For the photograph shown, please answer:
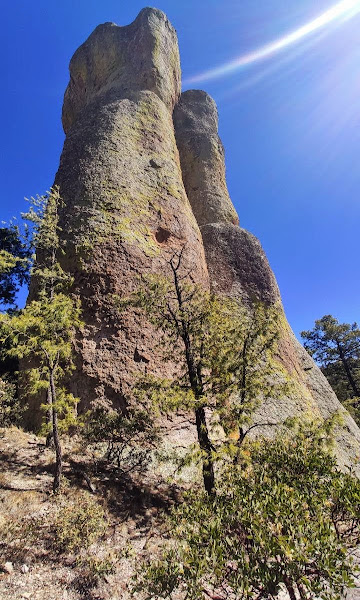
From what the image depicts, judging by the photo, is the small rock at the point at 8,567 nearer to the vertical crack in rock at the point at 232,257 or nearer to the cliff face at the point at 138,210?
the cliff face at the point at 138,210

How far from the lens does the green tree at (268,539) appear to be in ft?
10.7

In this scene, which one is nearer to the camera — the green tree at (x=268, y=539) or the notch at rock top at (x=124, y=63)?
the green tree at (x=268, y=539)

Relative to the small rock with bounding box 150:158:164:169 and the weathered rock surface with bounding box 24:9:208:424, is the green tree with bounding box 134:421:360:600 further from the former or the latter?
the small rock with bounding box 150:158:164:169

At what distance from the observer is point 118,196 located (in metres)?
16.7

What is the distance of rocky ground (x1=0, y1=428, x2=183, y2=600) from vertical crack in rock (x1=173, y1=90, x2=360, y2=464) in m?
6.60

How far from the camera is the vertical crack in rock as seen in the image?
1672cm

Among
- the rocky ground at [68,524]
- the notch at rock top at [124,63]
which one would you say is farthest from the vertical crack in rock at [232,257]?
the rocky ground at [68,524]

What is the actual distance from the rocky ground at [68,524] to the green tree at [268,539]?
1.89 metres

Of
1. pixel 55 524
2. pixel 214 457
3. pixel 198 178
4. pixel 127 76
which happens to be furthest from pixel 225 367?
pixel 127 76

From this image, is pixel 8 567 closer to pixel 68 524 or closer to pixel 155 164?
pixel 68 524

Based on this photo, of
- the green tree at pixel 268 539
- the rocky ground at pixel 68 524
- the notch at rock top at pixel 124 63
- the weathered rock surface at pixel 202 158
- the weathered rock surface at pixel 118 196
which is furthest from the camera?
the weathered rock surface at pixel 202 158

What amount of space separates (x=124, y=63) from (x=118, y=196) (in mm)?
20680

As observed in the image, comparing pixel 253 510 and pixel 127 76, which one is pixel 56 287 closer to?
pixel 253 510

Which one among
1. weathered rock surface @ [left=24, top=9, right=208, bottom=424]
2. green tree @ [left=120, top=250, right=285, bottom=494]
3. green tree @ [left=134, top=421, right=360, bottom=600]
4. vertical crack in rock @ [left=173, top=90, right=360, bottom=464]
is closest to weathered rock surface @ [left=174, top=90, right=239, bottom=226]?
vertical crack in rock @ [left=173, top=90, right=360, bottom=464]
